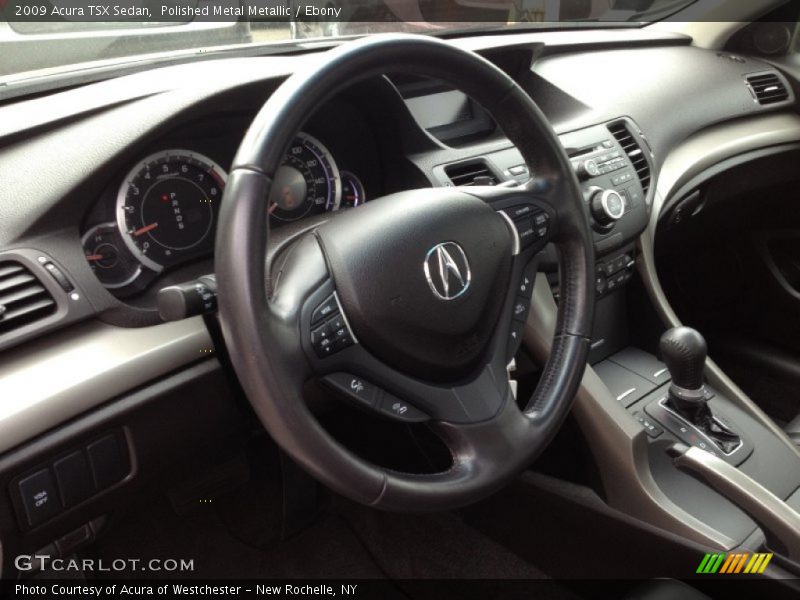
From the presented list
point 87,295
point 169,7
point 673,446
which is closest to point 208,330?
point 87,295

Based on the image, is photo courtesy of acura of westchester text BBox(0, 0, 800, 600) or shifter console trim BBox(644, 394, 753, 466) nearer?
photo courtesy of acura of westchester text BBox(0, 0, 800, 600)

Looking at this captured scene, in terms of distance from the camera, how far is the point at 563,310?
1.09 m

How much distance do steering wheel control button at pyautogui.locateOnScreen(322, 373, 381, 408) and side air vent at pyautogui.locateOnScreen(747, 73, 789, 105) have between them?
1.74 meters

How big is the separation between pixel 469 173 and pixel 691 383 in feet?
1.89

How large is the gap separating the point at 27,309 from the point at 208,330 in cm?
24

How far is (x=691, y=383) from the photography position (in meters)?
1.40

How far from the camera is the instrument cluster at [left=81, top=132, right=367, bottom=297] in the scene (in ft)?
3.53

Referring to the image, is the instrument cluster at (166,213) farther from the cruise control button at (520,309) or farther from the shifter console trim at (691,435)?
the shifter console trim at (691,435)

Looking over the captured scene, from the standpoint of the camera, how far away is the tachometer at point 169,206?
3.56 feet

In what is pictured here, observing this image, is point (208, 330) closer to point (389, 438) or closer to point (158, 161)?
point (158, 161)

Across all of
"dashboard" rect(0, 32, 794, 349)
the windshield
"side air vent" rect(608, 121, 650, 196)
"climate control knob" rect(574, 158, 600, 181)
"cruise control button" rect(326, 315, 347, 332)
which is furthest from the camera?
"side air vent" rect(608, 121, 650, 196)

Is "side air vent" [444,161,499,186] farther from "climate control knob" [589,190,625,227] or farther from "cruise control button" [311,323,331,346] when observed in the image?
"cruise control button" [311,323,331,346]

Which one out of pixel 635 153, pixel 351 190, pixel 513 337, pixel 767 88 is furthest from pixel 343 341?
pixel 767 88

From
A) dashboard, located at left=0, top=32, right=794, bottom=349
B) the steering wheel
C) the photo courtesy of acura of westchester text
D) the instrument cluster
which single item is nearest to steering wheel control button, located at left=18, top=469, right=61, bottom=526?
the photo courtesy of acura of westchester text
